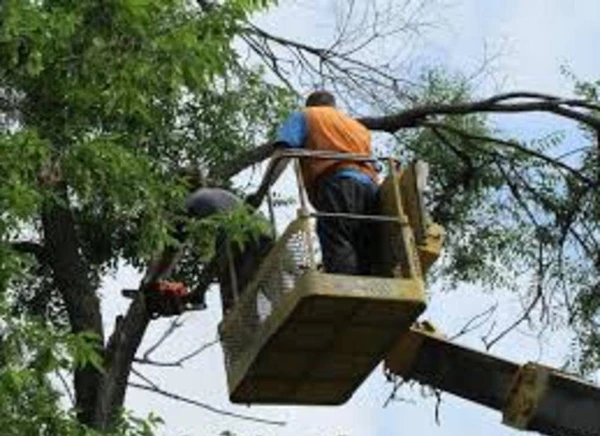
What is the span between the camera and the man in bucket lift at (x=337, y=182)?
7.40m

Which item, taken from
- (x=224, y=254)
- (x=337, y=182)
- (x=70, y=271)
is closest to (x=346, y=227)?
(x=337, y=182)

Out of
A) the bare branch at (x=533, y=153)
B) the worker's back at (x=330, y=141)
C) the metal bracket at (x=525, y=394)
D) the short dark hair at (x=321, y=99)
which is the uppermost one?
the bare branch at (x=533, y=153)

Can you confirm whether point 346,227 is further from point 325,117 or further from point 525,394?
point 525,394

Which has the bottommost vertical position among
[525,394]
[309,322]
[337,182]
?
[525,394]

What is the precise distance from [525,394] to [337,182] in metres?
1.34

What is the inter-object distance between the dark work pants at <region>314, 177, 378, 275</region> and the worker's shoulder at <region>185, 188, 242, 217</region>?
0.86 metres

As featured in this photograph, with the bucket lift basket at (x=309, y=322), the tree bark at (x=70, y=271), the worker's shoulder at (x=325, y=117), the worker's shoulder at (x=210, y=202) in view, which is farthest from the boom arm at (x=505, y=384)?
the tree bark at (x=70, y=271)

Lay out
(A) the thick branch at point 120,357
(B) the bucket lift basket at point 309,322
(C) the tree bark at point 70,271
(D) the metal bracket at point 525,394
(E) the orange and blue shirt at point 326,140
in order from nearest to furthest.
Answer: (B) the bucket lift basket at point 309,322
(D) the metal bracket at point 525,394
(E) the orange and blue shirt at point 326,140
(A) the thick branch at point 120,357
(C) the tree bark at point 70,271

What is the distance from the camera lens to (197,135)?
12188mm

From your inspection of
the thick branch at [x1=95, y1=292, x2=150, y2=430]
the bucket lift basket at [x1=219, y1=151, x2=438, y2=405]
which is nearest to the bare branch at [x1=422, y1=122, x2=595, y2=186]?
the thick branch at [x1=95, y1=292, x2=150, y2=430]

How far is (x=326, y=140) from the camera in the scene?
762cm

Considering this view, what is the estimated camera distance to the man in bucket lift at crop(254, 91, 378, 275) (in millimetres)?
7398

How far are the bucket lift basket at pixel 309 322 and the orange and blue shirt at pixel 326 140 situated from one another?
19 cm

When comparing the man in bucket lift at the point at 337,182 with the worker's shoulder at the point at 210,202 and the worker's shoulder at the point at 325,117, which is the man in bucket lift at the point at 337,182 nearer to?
the worker's shoulder at the point at 325,117
